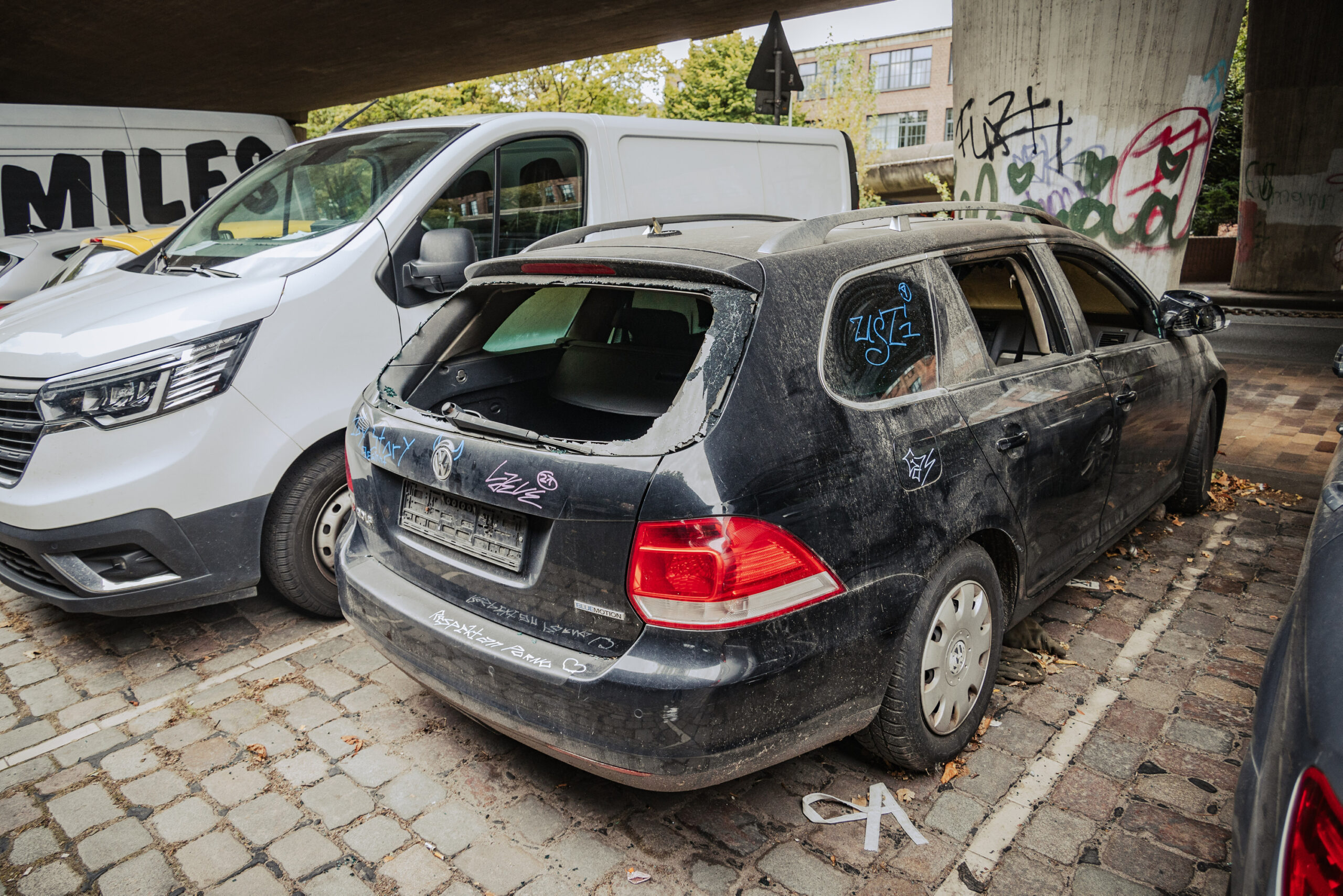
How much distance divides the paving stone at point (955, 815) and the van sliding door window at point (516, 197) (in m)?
3.10

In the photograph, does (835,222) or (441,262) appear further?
(441,262)

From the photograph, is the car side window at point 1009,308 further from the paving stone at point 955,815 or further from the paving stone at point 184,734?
the paving stone at point 184,734

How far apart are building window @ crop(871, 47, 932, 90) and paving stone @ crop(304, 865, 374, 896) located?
5910 cm

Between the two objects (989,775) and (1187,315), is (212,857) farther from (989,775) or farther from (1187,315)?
(1187,315)

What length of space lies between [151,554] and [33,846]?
114cm

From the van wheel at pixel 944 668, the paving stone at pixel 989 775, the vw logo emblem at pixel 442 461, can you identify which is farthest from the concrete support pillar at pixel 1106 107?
the vw logo emblem at pixel 442 461

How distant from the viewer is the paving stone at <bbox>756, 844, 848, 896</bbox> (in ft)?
8.14

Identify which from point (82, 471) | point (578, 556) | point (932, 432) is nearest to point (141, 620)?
point (82, 471)

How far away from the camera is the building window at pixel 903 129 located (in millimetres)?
56562

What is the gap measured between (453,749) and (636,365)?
5.10ft

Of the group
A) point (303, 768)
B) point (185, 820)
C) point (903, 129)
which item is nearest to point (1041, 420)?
point (303, 768)

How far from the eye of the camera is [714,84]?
141 feet

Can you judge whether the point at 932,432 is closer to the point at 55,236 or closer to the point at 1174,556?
the point at 1174,556

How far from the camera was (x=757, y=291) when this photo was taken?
2406 mm
